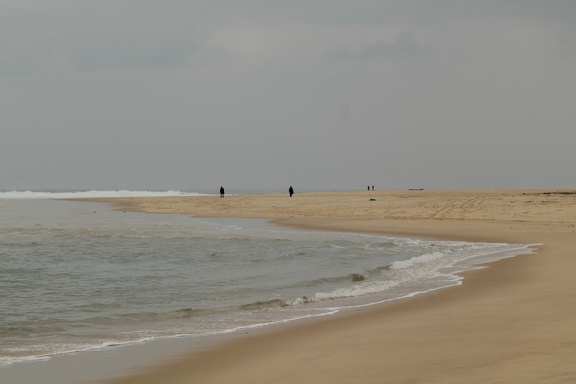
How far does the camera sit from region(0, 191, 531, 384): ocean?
1109 cm

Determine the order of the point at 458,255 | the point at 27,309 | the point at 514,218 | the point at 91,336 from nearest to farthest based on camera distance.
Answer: the point at 91,336
the point at 27,309
the point at 458,255
the point at 514,218

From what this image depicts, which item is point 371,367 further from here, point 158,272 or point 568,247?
point 568,247

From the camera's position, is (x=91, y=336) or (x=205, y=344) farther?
(x=91, y=336)

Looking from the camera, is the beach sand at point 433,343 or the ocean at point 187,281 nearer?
the beach sand at point 433,343

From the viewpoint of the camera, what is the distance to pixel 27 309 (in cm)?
1301

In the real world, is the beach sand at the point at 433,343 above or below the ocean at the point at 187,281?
above

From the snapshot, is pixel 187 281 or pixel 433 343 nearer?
pixel 433 343

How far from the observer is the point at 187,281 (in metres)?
17.0

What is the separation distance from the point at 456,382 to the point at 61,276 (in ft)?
44.7

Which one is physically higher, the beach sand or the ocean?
the beach sand

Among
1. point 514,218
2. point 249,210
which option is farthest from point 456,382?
point 249,210

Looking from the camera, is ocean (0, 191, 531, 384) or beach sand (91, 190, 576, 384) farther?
ocean (0, 191, 531, 384)

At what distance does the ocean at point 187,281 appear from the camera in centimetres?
1109

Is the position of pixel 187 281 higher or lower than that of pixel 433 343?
lower
